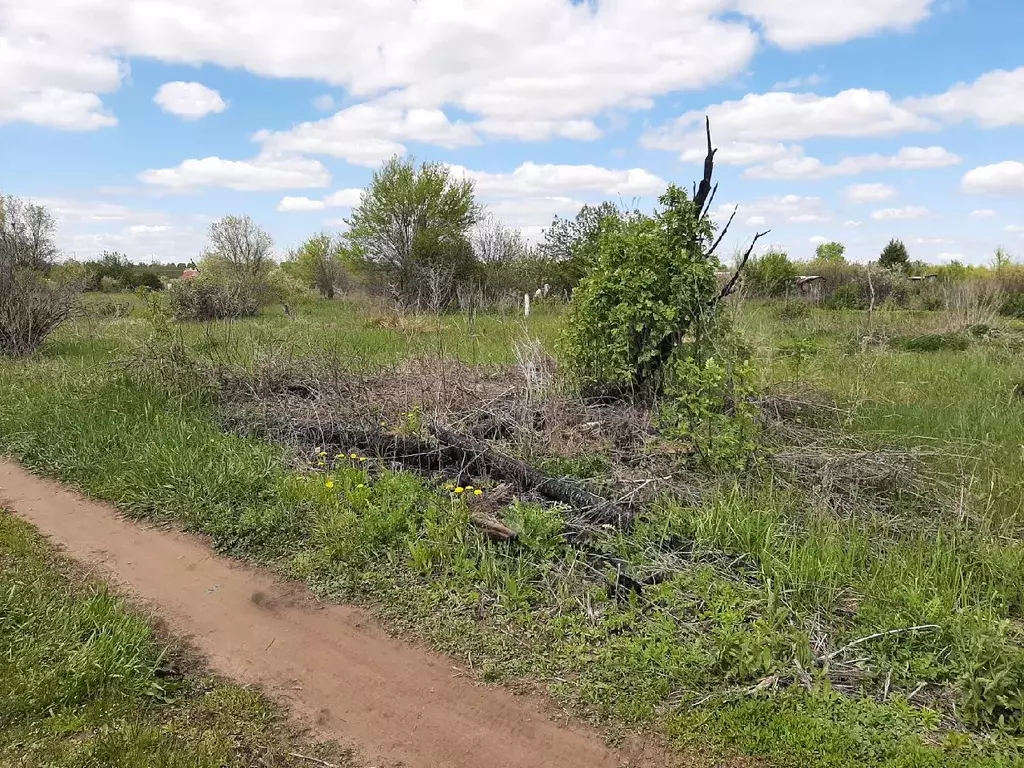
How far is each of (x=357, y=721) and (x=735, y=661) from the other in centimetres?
175

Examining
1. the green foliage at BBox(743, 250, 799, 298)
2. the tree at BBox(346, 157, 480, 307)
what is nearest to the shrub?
the tree at BBox(346, 157, 480, 307)

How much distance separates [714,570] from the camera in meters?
3.81

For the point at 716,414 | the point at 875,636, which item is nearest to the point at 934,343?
the point at 716,414

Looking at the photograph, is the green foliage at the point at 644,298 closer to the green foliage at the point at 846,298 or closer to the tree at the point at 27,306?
the tree at the point at 27,306

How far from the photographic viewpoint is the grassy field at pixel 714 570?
286 cm

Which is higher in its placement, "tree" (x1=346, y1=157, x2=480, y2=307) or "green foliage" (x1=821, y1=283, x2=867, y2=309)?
"tree" (x1=346, y1=157, x2=480, y2=307)

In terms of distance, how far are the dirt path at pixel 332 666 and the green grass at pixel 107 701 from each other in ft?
0.59

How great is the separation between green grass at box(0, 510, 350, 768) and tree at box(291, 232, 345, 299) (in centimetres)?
2816

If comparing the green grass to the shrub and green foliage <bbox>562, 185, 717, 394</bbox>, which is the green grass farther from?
the shrub

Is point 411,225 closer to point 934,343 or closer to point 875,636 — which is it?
point 934,343

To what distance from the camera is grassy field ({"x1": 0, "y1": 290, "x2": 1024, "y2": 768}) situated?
9.38 ft

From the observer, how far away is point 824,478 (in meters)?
4.70

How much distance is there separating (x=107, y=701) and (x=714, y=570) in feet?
10.1

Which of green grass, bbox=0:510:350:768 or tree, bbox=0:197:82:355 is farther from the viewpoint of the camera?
tree, bbox=0:197:82:355
